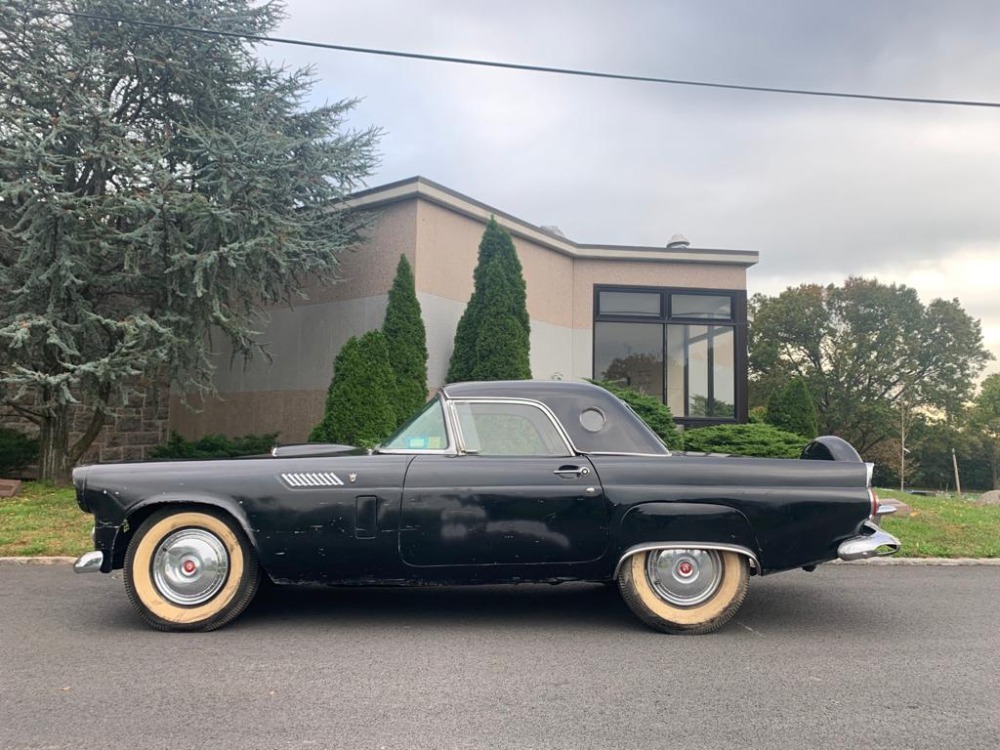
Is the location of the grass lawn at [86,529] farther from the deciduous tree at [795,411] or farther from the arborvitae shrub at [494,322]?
the arborvitae shrub at [494,322]

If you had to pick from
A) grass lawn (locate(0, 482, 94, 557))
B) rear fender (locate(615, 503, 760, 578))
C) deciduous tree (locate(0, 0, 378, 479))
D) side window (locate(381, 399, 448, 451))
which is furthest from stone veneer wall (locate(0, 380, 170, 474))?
rear fender (locate(615, 503, 760, 578))

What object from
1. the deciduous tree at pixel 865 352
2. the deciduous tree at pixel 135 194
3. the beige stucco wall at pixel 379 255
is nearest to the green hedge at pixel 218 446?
the deciduous tree at pixel 135 194

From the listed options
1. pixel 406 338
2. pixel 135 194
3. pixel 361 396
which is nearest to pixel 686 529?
pixel 361 396

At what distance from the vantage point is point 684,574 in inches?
180

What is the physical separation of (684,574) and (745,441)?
753 cm

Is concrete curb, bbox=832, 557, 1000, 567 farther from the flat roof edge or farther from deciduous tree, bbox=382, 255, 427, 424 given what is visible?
the flat roof edge

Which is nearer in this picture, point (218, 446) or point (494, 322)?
point (494, 322)

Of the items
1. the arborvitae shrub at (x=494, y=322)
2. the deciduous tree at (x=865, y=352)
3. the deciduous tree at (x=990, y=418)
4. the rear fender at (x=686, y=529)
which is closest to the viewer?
the rear fender at (x=686, y=529)

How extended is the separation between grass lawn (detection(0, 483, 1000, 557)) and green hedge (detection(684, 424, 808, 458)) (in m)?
1.97

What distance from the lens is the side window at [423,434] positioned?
15.5 ft

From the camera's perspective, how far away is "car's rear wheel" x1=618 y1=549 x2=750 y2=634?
4.52 m

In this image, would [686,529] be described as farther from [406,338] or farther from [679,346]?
[679,346]

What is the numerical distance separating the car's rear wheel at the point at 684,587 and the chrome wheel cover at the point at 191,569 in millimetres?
2444

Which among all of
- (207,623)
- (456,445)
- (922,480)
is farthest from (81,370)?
(922,480)
